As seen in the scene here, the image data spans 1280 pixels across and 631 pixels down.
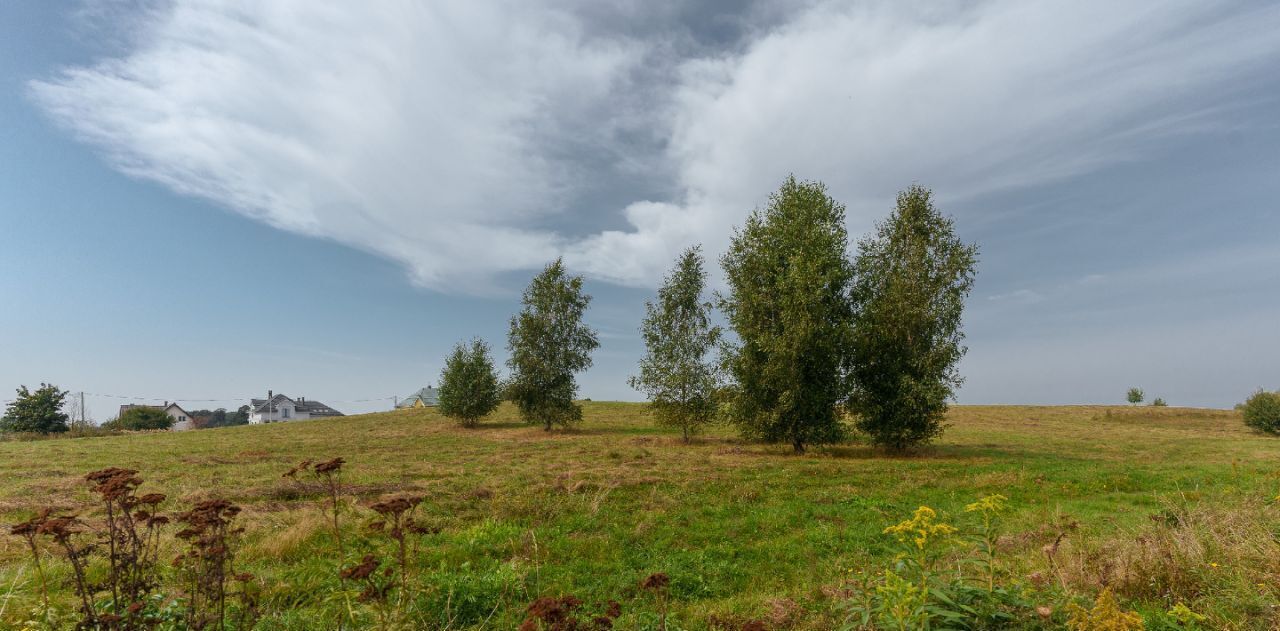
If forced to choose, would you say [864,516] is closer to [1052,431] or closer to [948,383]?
[948,383]

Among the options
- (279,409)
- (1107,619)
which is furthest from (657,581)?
(279,409)

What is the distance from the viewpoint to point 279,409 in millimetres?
98000

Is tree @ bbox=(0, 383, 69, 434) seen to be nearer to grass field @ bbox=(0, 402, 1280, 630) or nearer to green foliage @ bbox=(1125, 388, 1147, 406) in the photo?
grass field @ bbox=(0, 402, 1280, 630)

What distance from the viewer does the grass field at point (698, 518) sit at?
5859 millimetres

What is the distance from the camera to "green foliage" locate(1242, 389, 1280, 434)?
3891 cm

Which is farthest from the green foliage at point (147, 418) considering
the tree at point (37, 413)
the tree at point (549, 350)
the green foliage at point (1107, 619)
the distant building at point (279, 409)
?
the green foliage at point (1107, 619)

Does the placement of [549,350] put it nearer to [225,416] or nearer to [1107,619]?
[1107,619]

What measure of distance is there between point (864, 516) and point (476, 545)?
28.3 ft

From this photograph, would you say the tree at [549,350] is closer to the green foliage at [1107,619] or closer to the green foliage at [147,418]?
the green foliage at [1107,619]

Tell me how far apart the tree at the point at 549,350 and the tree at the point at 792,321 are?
16837 millimetres

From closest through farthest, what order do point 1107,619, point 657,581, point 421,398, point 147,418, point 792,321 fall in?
point 1107,619 → point 657,581 → point 792,321 → point 147,418 → point 421,398

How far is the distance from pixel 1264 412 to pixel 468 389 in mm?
60465

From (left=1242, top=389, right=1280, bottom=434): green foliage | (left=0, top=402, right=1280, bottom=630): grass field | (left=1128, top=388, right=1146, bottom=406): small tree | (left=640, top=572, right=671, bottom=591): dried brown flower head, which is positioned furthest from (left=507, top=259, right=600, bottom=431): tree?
(left=1128, top=388, right=1146, bottom=406): small tree

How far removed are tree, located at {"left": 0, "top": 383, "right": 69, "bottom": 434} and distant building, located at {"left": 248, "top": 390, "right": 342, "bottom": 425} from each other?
146ft
